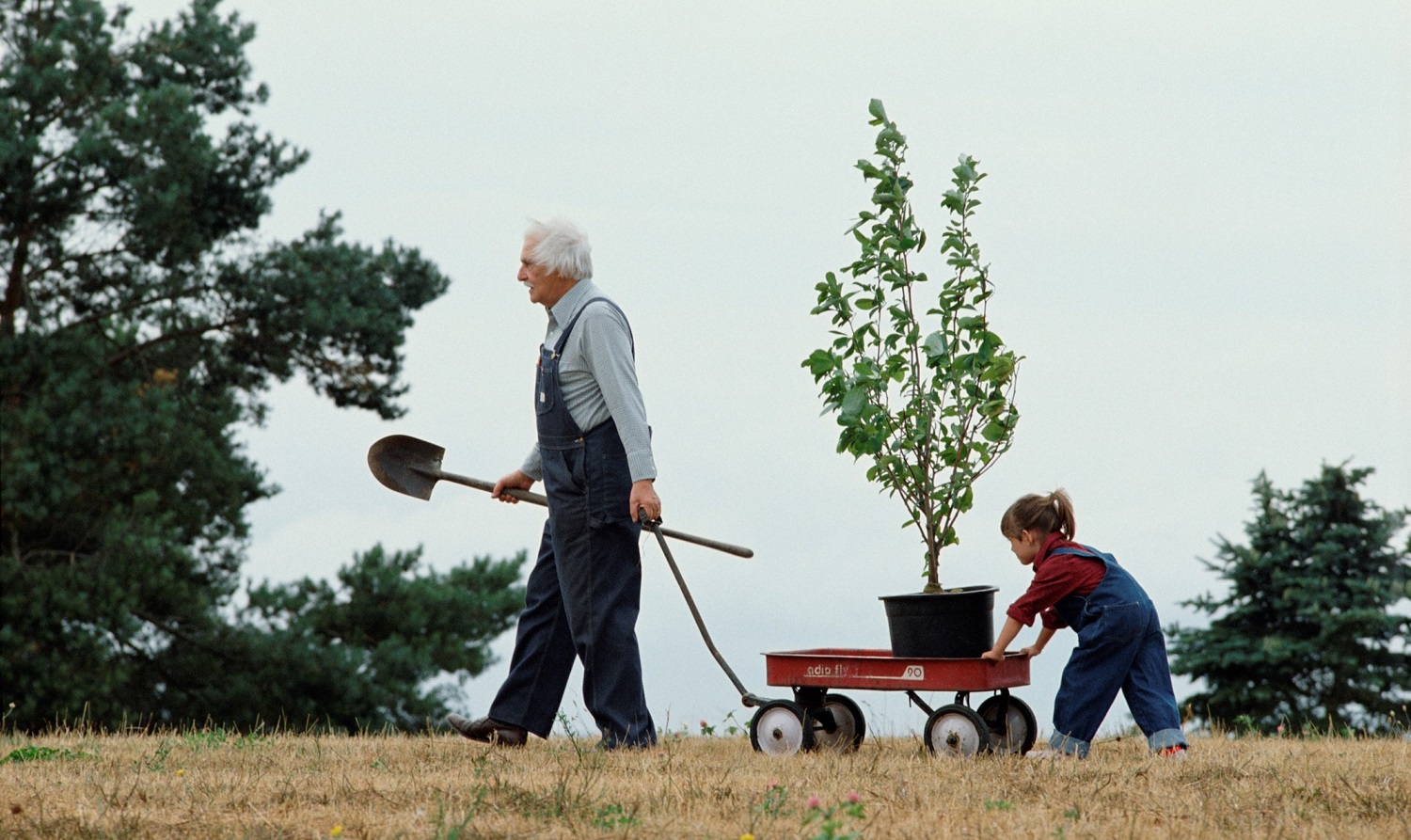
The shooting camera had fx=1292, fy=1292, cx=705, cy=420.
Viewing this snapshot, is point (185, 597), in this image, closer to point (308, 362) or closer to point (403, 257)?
point (308, 362)

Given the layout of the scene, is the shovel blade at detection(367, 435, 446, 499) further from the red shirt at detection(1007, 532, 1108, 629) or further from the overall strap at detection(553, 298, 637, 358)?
the red shirt at detection(1007, 532, 1108, 629)

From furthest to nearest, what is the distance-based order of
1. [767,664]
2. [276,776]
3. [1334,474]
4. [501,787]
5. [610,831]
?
[1334,474] < [767,664] < [276,776] < [501,787] < [610,831]

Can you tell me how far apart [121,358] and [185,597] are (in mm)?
2779

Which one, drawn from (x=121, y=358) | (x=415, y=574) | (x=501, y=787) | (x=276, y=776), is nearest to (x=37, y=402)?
(x=121, y=358)

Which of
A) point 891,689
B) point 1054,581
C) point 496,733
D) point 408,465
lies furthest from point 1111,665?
point 408,465

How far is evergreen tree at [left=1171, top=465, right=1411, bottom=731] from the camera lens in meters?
10.1

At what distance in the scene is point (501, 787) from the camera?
3.84 meters

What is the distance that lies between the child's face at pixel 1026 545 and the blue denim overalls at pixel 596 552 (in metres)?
1.57

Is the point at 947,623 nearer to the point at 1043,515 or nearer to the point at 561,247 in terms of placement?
the point at 1043,515

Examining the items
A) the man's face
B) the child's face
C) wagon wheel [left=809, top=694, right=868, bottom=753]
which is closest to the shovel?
the man's face

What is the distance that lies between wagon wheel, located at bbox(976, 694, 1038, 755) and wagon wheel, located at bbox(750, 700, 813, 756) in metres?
0.76

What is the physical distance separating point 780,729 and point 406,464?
82.5 inches

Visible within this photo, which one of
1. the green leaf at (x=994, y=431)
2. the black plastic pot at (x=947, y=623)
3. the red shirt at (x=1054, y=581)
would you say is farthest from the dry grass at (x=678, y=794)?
the green leaf at (x=994, y=431)

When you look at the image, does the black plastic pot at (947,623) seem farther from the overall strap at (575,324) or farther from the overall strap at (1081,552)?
the overall strap at (575,324)
